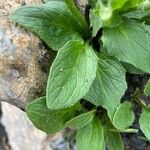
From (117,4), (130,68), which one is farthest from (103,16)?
(130,68)

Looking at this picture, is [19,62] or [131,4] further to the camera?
[19,62]

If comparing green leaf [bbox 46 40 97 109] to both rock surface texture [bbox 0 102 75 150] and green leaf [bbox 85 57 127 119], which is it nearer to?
green leaf [bbox 85 57 127 119]

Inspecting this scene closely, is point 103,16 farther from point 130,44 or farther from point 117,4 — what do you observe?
point 130,44

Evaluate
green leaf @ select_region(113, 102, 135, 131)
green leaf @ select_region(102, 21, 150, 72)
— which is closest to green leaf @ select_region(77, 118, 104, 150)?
green leaf @ select_region(113, 102, 135, 131)

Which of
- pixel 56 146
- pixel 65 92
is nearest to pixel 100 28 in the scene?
pixel 65 92

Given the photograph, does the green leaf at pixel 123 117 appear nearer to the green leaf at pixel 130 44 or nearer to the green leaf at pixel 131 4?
the green leaf at pixel 130 44

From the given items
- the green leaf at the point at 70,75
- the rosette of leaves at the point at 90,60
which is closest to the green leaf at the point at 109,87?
the rosette of leaves at the point at 90,60

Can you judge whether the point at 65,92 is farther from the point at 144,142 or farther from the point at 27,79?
the point at 144,142
